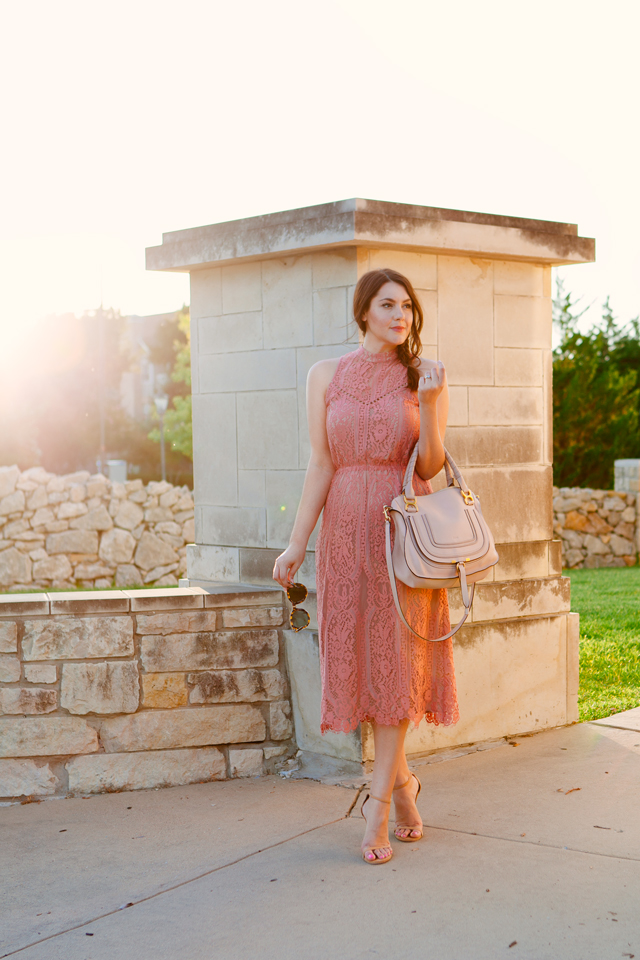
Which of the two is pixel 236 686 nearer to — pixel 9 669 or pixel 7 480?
pixel 9 669

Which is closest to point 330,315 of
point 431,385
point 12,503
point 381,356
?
point 381,356

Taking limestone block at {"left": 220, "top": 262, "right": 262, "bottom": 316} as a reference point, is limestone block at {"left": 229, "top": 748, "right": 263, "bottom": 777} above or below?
below

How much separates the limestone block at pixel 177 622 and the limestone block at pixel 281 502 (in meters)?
0.47

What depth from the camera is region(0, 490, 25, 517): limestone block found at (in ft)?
45.4

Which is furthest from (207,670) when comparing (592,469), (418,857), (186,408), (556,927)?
(186,408)

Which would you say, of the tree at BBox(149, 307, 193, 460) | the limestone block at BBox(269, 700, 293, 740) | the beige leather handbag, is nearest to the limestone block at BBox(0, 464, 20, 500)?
the limestone block at BBox(269, 700, 293, 740)

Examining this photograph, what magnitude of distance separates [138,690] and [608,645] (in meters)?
4.11

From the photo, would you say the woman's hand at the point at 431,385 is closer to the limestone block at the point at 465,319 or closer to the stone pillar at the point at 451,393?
the stone pillar at the point at 451,393

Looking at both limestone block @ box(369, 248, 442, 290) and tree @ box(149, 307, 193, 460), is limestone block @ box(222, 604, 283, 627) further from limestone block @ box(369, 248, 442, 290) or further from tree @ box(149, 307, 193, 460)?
tree @ box(149, 307, 193, 460)

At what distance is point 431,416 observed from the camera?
10.8 ft

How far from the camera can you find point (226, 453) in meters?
4.80

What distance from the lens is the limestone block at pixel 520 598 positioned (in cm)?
460

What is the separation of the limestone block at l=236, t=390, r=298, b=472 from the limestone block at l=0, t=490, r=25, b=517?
9864mm

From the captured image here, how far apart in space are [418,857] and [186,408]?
103 ft
